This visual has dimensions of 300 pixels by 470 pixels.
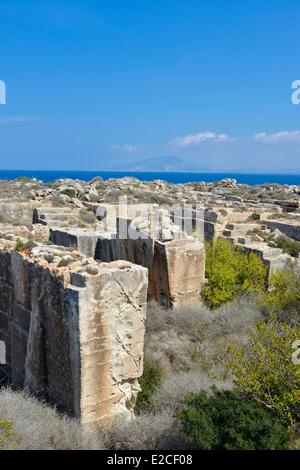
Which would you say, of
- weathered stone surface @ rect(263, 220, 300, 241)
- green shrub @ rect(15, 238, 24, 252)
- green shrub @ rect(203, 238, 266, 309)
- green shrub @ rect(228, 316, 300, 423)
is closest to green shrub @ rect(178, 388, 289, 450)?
green shrub @ rect(228, 316, 300, 423)

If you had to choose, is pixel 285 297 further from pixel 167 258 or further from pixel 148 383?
pixel 148 383

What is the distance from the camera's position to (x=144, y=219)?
14164 millimetres

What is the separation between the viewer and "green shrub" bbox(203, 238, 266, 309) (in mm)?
12258

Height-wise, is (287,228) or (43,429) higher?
(287,228)

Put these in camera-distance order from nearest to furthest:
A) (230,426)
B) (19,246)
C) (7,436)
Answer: (7,436) → (230,426) → (19,246)

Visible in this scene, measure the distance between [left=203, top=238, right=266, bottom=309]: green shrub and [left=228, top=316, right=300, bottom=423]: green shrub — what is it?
4.03m

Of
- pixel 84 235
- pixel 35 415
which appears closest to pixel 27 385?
pixel 35 415

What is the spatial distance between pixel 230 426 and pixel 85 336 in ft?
7.68

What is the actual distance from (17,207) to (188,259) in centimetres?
1608

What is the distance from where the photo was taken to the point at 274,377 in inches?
284

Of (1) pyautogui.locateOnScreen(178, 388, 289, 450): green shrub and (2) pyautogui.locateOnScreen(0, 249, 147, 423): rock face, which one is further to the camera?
(2) pyautogui.locateOnScreen(0, 249, 147, 423): rock face

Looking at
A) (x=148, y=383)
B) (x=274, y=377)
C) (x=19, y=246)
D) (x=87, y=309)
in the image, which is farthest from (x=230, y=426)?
(x=19, y=246)

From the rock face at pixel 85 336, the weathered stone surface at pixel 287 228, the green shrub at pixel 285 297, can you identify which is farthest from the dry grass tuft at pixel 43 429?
the weathered stone surface at pixel 287 228

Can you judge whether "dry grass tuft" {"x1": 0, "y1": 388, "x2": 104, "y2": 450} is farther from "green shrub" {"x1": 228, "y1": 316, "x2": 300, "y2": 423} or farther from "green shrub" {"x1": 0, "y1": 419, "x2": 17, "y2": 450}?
"green shrub" {"x1": 228, "y1": 316, "x2": 300, "y2": 423}
